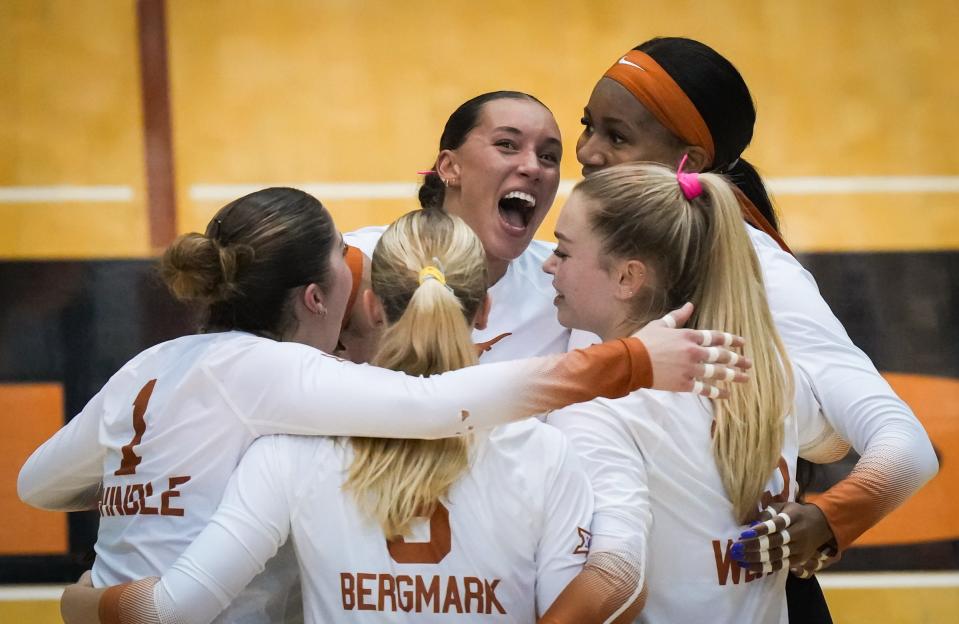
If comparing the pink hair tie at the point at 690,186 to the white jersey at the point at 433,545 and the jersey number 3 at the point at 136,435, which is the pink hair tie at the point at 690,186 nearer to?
the white jersey at the point at 433,545

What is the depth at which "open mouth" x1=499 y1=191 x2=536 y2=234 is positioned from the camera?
2.97 metres

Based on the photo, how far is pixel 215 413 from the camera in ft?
6.07

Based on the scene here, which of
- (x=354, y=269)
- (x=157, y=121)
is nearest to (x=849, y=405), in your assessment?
(x=354, y=269)

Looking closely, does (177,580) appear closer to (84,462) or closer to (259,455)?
(259,455)

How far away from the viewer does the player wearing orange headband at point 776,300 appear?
1983 mm

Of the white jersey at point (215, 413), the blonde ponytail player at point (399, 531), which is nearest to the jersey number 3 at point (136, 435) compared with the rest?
the white jersey at point (215, 413)

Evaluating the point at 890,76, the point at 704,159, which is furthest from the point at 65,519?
the point at 890,76

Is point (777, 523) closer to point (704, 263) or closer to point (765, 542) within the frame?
point (765, 542)

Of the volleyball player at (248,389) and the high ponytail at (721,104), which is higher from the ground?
the high ponytail at (721,104)

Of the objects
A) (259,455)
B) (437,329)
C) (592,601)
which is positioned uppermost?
(437,329)

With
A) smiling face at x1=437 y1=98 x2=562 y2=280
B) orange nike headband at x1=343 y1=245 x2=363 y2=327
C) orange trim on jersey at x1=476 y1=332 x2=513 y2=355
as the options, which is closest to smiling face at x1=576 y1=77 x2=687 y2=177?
smiling face at x1=437 y1=98 x2=562 y2=280

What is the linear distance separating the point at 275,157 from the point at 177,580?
10.5 ft

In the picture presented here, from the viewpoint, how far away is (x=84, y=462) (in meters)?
2.00

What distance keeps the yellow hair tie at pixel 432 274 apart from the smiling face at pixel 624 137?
880 millimetres
